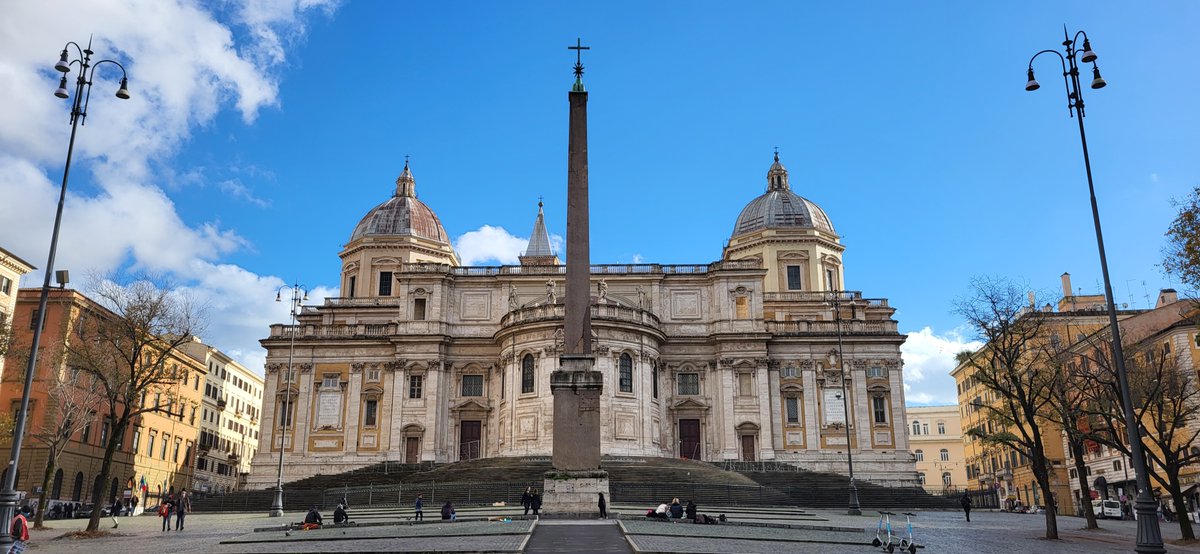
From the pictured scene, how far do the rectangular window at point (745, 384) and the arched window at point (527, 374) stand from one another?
13404 millimetres

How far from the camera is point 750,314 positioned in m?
57.8

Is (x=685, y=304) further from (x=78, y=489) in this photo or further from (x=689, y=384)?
(x=78, y=489)

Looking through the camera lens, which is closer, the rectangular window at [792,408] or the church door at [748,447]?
the church door at [748,447]

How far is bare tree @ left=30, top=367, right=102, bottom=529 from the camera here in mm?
32969

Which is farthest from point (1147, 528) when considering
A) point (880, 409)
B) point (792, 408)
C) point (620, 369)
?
point (880, 409)

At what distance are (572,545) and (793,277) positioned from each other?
166 ft

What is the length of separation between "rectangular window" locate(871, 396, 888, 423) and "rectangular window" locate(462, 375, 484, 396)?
2494 centimetres

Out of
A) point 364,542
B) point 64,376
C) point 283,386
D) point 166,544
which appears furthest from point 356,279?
point 364,542

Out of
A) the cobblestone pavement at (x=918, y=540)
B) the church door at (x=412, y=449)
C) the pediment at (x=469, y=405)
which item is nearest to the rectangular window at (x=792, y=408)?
the pediment at (x=469, y=405)

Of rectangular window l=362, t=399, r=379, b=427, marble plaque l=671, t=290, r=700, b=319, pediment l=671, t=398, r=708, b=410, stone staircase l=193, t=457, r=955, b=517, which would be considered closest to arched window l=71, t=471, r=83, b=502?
stone staircase l=193, t=457, r=955, b=517

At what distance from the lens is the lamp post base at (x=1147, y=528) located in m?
16.4

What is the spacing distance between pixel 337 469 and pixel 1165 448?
44.2m

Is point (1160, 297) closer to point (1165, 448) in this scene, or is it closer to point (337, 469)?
point (1165, 448)

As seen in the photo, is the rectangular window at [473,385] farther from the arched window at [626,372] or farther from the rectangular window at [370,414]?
the arched window at [626,372]
